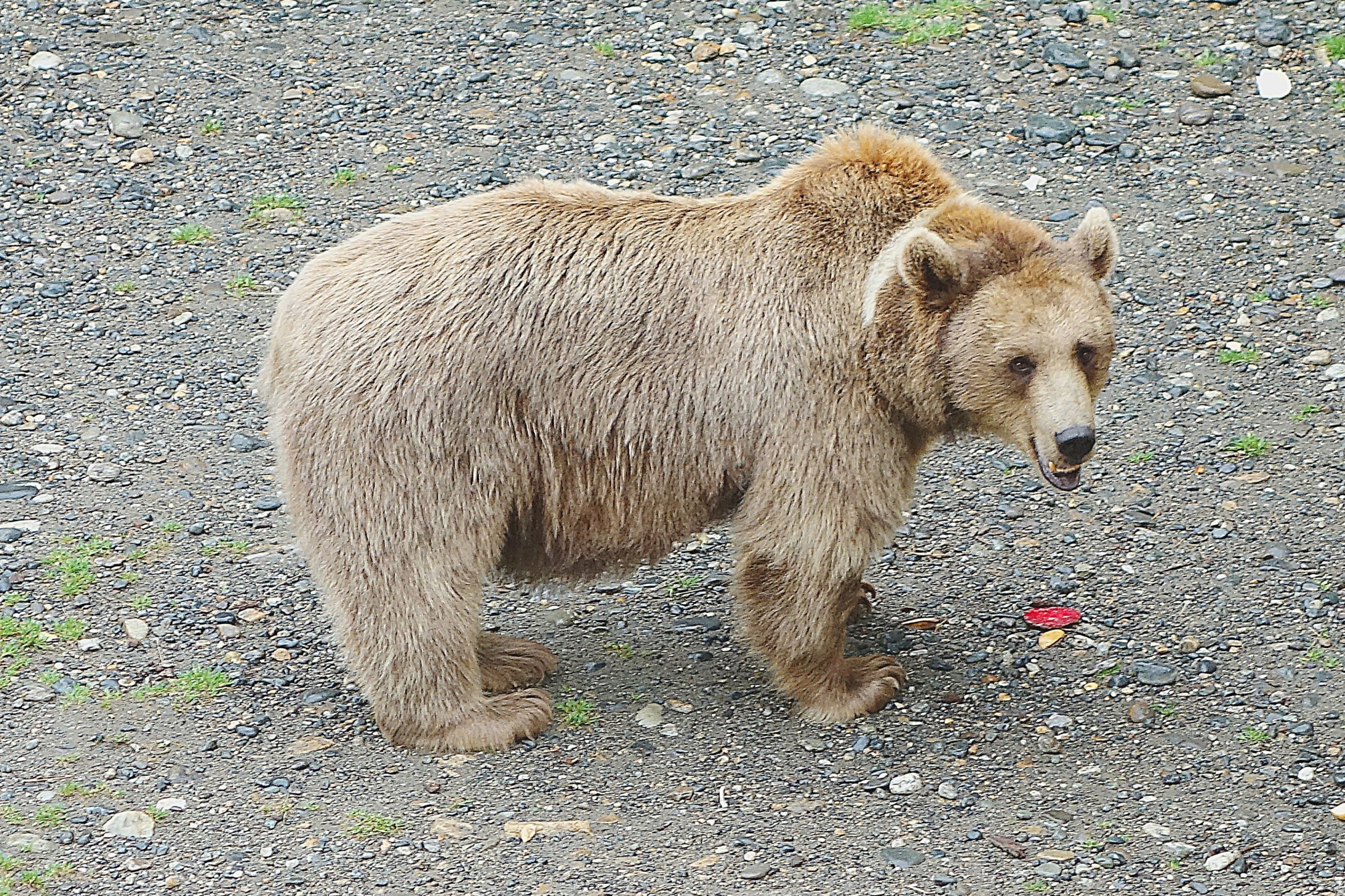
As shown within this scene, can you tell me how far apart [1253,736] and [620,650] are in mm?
2342

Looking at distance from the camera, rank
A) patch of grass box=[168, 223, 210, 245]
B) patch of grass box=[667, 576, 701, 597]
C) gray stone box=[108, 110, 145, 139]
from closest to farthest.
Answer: patch of grass box=[667, 576, 701, 597] < patch of grass box=[168, 223, 210, 245] < gray stone box=[108, 110, 145, 139]

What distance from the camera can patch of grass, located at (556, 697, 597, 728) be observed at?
598 cm

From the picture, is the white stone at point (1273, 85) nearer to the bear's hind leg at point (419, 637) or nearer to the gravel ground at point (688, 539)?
the gravel ground at point (688, 539)

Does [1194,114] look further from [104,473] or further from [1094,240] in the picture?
[104,473]

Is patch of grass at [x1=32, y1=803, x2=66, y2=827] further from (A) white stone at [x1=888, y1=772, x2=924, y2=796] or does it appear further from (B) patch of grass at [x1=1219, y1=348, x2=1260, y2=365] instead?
(B) patch of grass at [x1=1219, y1=348, x2=1260, y2=365]

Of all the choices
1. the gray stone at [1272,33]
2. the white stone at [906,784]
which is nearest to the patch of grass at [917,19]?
the gray stone at [1272,33]

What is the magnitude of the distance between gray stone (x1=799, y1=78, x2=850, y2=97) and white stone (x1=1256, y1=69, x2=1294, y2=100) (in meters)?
2.45

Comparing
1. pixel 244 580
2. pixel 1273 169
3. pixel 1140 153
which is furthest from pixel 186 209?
pixel 1273 169

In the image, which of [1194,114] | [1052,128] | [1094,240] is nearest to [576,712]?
[1094,240]

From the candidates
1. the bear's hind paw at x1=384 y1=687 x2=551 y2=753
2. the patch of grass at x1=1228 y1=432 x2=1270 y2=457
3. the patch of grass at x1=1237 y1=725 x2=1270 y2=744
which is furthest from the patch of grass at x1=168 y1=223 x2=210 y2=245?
the patch of grass at x1=1237 y1=725 x2=1270 y2=744

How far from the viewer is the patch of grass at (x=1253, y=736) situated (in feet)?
18.7

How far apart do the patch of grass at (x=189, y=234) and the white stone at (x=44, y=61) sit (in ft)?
6.93

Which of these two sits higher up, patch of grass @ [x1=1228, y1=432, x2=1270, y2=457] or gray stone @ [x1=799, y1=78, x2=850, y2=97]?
gray stone @ [x1=799, y1=78, x2=850, y2=97]

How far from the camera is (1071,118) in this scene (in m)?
9.80
